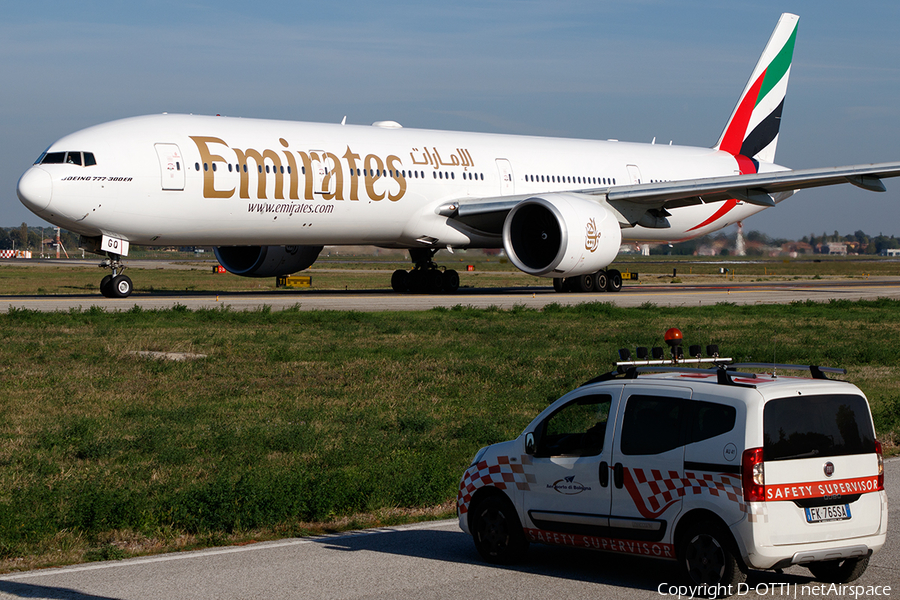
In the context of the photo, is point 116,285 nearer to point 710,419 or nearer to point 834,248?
point 710,419

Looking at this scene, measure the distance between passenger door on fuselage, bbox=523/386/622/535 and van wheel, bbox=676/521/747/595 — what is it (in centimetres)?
70

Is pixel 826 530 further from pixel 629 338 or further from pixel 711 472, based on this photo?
pixel 629 338

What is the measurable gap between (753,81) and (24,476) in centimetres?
3893

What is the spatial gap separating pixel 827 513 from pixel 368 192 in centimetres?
2603

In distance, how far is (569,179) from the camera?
38.2 m

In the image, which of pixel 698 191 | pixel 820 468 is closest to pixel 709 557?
pixel 820 468

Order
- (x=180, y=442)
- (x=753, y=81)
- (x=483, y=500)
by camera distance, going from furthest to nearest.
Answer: (x=753, y=81) < (x=180, y=442) < (x=483, y=500)

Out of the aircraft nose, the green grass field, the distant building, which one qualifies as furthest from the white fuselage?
the distant building

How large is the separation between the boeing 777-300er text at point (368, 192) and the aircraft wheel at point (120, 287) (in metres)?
0.03

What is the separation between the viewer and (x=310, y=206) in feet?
101

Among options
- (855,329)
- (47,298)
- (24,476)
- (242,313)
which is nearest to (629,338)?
(855,329)

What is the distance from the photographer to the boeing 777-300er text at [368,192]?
91.7 feet

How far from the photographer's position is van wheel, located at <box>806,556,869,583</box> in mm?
7320

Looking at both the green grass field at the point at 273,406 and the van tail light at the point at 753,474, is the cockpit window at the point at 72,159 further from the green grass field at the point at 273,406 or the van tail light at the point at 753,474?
the van tail light at the point at 753,474
